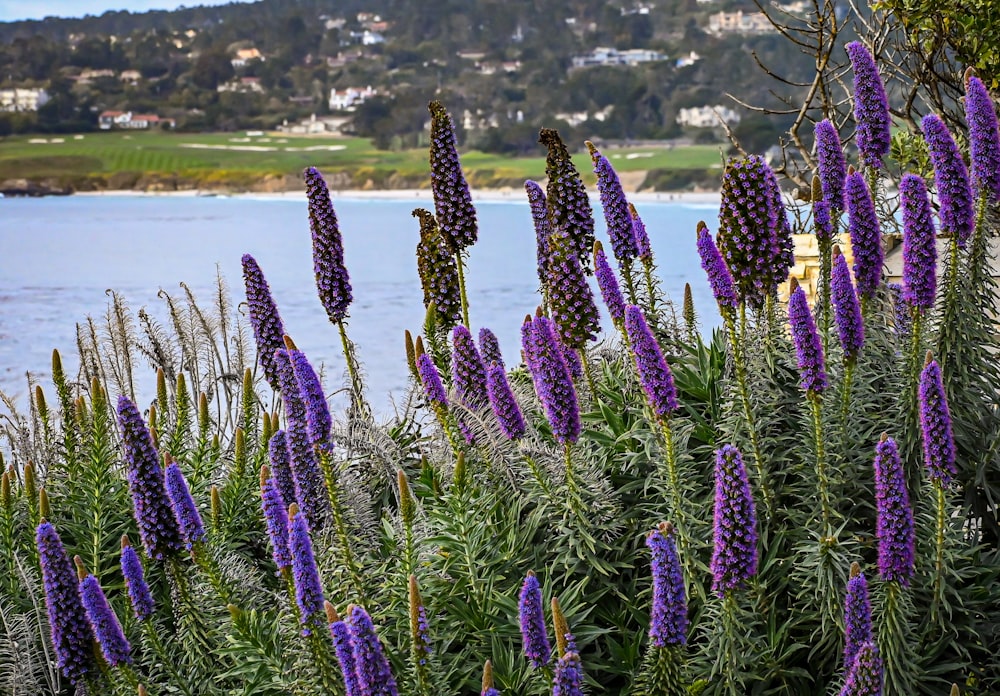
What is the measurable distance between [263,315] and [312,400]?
85cm

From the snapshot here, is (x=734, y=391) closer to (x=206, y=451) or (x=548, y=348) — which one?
(x=548, y=348)

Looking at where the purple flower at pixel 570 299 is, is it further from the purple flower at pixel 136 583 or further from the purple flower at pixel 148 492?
the purple flower at pixel 136 583

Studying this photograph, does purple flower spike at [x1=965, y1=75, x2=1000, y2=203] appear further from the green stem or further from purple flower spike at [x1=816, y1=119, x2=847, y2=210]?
the green stem

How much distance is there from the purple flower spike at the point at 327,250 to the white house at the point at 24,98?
46022 mm

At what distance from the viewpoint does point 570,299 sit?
9.57 feet

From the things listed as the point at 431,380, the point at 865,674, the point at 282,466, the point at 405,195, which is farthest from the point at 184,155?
the point at 865,674

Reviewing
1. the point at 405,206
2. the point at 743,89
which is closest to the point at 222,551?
the point at 743,89

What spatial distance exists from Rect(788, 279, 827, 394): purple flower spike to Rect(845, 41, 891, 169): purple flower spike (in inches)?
34.0

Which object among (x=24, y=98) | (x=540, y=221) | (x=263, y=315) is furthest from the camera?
(x=24, y=98)

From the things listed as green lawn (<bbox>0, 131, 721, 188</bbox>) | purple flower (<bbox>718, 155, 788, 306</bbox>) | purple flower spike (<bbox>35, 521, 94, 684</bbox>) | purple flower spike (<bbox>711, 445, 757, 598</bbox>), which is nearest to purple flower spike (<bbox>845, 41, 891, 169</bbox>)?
purple flower (<bbox>718, 155, 788, 306</bbox>)

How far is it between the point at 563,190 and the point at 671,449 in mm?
1014

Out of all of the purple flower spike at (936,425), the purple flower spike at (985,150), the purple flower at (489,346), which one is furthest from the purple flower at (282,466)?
the purple flower spike at (985,150)

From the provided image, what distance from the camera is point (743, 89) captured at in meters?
32.2

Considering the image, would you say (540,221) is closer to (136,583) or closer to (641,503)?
(641,503)
